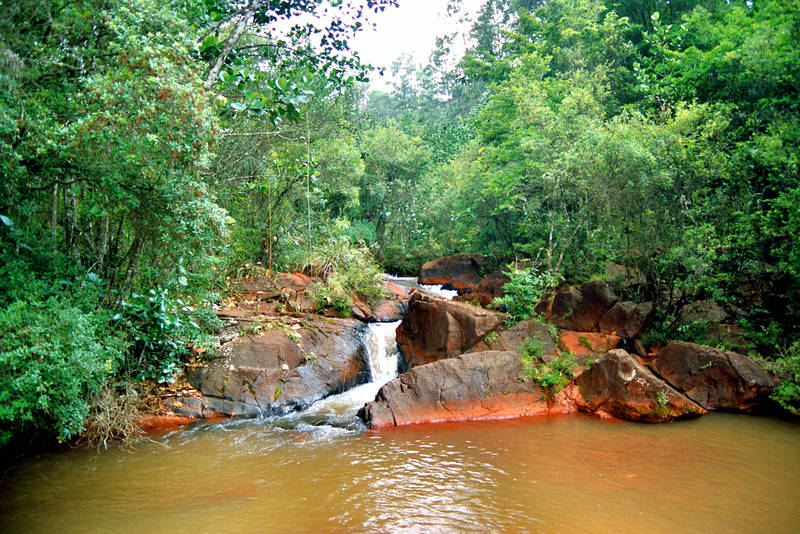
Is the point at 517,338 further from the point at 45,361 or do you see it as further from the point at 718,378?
the point at 45,361

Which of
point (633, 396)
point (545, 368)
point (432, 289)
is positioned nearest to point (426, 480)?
point (545, 368)

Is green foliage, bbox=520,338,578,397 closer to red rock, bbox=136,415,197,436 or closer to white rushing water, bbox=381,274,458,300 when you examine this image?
red rock, bbox=136,415,197,436

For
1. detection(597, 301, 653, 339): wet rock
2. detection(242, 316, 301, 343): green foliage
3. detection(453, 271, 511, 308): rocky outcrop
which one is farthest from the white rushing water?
detection(242, 316, 301, 343): green foliage

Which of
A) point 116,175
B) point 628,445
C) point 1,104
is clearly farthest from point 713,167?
point 1,104

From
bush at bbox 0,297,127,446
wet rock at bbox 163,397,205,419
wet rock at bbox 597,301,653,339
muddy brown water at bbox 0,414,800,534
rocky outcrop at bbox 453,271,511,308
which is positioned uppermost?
rocky outcrop at bbox 453,271,511,308

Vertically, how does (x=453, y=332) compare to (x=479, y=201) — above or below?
below

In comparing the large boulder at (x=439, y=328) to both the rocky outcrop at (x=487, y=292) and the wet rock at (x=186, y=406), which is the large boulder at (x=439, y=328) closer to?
the rocky outcrop at (x=487, y=292)

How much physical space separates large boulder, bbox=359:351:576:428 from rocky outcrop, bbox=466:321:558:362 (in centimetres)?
85

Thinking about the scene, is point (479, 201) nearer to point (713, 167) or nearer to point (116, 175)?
point (713, 167)

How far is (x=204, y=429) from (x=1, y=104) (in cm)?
557

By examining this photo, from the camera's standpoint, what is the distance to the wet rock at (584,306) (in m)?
11.5

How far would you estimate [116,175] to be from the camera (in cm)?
597

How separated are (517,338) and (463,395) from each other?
213 centimetres

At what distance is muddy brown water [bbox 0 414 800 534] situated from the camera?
5.43 metres
